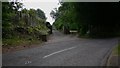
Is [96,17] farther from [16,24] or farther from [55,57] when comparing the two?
[55,57]

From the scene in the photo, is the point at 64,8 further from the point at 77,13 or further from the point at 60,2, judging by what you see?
the point at 77,13

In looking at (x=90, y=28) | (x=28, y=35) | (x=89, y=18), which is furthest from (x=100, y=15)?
(x=28, y=35)

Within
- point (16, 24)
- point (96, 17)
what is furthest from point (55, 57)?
point (96, 17)

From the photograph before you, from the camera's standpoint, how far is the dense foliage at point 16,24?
20.3 m

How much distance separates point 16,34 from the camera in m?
27.3

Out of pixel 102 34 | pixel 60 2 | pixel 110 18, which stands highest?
pixel 60 2

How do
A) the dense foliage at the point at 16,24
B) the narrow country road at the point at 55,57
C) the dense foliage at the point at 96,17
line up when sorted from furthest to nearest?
the dense foliage at the point at 96,17
the dense foliage at the point at 16,24
the narrow country road at the point at 55,57

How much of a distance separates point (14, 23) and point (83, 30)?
48.2ft

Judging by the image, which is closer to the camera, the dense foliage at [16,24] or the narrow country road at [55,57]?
the narrow country road at [55,57]

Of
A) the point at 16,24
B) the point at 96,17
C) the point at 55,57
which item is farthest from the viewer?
the point at 96,17

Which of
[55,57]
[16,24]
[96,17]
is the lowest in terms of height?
[55,57]

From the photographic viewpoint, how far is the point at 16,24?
99.2 feet

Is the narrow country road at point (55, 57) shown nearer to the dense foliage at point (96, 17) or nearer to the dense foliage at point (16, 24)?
the dense foliage at point (16, 24)

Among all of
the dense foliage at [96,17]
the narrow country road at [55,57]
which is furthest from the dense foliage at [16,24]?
the dense foliage at [96,17]
